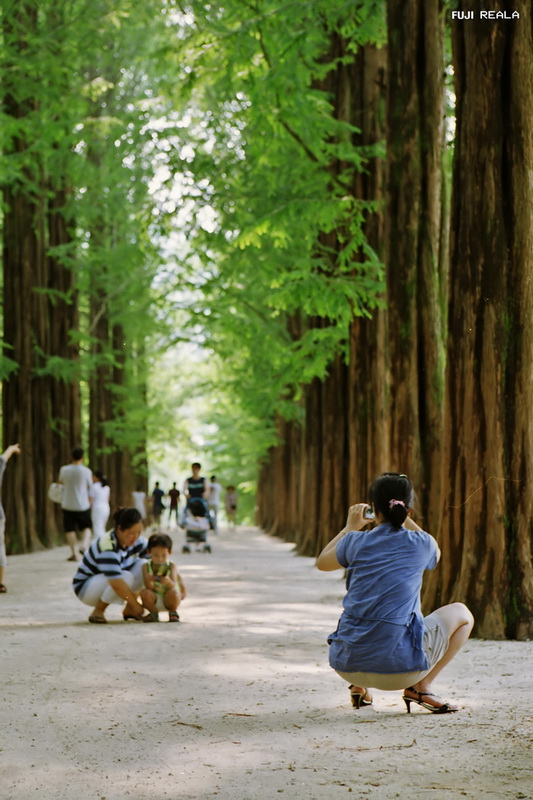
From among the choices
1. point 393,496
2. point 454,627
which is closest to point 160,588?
point 454,627

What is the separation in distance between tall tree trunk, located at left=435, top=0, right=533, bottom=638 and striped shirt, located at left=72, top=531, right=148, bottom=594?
3.01 m

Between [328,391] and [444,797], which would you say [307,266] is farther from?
[444,797]

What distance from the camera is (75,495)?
1966cm

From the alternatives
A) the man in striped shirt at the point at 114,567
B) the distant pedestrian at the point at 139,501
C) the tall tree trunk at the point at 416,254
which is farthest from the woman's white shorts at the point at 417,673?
the distant pedestrian at the point at 139,501

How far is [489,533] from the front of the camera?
980cm

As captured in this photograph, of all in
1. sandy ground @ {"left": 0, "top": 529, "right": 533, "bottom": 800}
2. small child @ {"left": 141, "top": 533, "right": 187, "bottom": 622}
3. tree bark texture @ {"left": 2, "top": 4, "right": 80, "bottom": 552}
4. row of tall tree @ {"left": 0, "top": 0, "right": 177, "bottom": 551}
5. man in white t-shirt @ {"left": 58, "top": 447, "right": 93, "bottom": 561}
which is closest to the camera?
sandy ground @ {"left": 0, "top": 529, "right": 533, "bottom": 800}

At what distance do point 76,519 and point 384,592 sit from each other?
14.6m

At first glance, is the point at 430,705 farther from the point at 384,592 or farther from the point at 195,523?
the point at 195,523

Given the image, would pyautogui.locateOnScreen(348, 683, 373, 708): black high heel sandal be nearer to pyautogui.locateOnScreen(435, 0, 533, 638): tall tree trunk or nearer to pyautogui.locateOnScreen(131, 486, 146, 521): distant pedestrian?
pyautogui.locateOnScreen(435, 0, 533, 638): tall tree trunk

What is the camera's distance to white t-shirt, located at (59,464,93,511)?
19562mm

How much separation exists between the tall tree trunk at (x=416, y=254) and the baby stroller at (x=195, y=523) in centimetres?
1188

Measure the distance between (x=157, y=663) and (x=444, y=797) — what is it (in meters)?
4.30

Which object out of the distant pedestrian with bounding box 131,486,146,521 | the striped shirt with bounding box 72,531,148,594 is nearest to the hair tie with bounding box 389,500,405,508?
the striped shirt with bounding box 72,531,148,594

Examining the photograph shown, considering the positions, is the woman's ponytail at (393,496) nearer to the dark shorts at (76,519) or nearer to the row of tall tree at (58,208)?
the row of tall tree at (58,208)
